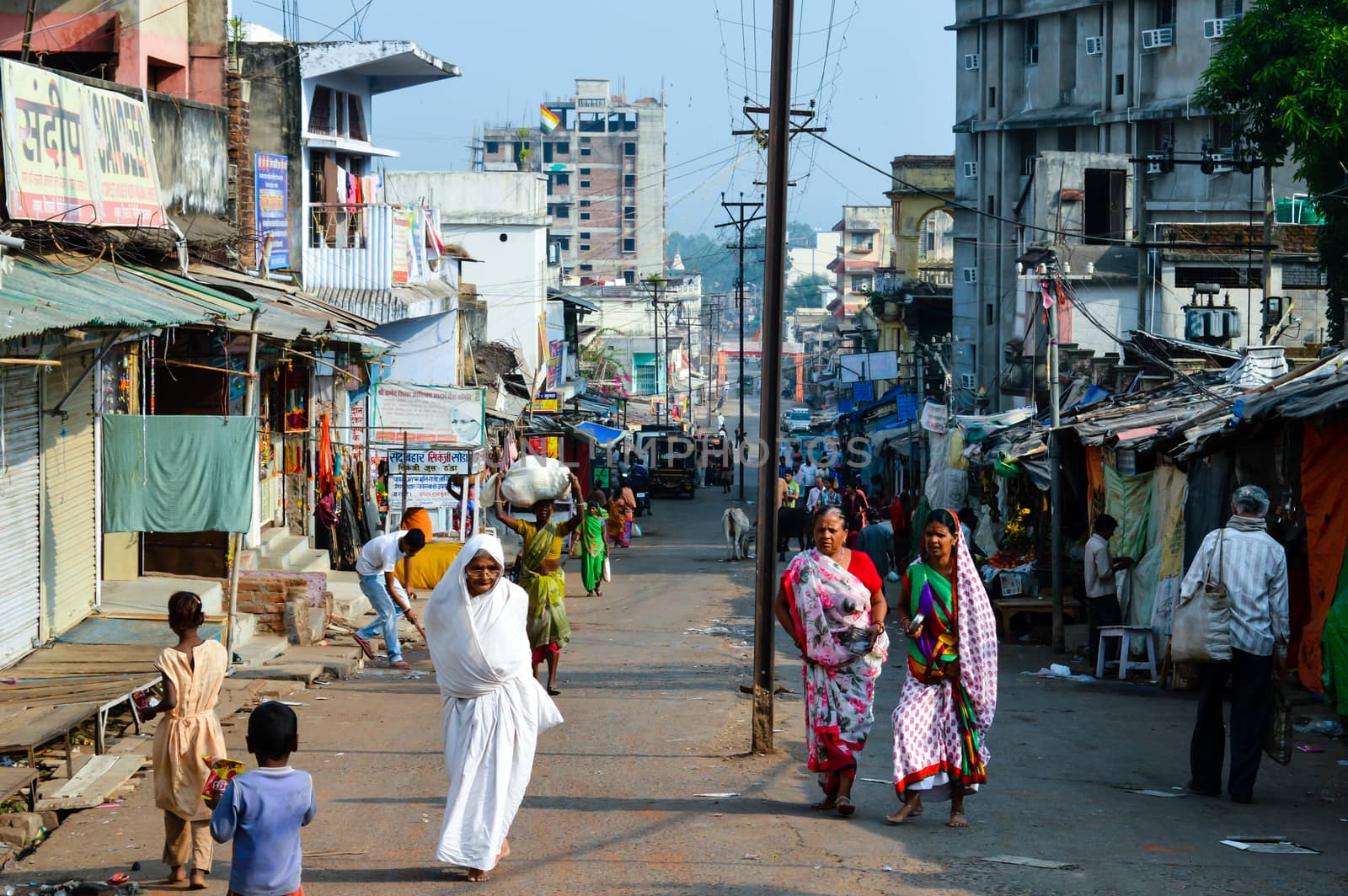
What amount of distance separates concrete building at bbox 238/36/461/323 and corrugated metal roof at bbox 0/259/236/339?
8833 millimetres

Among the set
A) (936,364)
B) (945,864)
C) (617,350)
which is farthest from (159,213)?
(617,350)

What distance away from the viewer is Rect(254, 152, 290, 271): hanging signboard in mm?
20219

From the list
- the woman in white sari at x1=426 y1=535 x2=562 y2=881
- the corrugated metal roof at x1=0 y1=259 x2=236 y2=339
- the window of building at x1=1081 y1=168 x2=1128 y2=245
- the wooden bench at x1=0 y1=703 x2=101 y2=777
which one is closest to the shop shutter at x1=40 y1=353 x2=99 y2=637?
the corrugated metal roof at x1=0 y1=259 x2=236 y2=339

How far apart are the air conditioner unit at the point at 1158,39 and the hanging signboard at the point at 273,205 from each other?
31.2m

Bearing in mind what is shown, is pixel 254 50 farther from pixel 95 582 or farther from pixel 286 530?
pixel 95 582

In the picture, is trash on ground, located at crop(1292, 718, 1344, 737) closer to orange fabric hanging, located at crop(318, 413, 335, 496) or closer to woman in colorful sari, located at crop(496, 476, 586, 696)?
woman in colorful sari, located at crop(496, 476, 586, 696)

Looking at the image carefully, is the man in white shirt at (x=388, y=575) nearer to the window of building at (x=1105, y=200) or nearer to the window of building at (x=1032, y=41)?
the window of building at (x=1105, y=200)

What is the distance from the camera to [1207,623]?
8.49 meters

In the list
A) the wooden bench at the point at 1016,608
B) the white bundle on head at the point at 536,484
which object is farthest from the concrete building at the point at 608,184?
the white bundle on head at the point at 536,484

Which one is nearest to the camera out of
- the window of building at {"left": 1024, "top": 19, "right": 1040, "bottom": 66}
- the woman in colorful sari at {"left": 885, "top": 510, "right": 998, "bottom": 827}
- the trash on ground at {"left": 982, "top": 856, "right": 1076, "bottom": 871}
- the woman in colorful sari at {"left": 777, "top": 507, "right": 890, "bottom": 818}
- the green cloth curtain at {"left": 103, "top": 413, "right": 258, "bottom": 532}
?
the trash on ground at {"left": 982, "top": 856, "right": 1076, "bottom": 871}

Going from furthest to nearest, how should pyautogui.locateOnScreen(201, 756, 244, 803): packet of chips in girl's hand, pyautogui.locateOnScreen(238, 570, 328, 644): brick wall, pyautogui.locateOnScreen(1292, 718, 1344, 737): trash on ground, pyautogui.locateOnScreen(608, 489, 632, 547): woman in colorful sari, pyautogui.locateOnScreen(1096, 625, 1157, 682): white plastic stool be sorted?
pyautogui.locateOnScreen(608, 489, 632, 547): woman in colorful sari < pyautogui.locateOnScreen(238, 570, 328, 644): brick wall < pyautogui.locateOnScreen(1096, 625, 1157, 682): white plastic stool < pyautogui.locateOnScreen(1292, 718, 1344, 737): trash on ground < pyautogui.locateOnScreen(201, 756, 244, 803): packet of chips in girl's hand

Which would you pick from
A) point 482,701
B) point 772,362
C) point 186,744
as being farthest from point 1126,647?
point 186,744

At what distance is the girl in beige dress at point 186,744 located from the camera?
6.63 meters

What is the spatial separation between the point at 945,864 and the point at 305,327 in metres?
9.00
